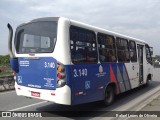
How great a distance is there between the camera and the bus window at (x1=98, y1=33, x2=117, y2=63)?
9298 mm

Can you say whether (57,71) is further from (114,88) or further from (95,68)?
(114,88)

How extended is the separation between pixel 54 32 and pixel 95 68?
6.43 feet

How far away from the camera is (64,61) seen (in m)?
7.45

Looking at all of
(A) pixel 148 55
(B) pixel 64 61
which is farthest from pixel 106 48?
(A) pixel 148 55

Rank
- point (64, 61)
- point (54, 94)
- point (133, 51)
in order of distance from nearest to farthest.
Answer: point (64, 61), point (54, 94), point (133, 51)

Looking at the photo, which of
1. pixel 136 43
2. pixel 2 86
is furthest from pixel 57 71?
pixel 2 86

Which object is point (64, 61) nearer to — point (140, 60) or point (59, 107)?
point (59, 107)

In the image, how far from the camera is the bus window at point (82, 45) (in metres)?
7.84

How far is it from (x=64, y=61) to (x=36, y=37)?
1.48 m

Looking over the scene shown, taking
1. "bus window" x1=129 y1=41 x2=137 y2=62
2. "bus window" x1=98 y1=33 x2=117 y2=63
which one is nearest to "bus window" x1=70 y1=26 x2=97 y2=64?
"bus window" x1=98 y1=33 x2=117 y2=63

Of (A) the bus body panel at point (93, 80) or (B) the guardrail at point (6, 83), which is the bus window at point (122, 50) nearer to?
(A) the bus body panel at point (93, 80)

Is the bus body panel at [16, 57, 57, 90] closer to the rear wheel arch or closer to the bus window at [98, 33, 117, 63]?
the bus window at [98, 33, 117, 63]

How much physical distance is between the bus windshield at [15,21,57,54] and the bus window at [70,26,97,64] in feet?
1.91

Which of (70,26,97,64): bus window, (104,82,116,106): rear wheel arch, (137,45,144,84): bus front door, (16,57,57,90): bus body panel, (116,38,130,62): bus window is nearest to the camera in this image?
(16,57,57,90): bus body panel
